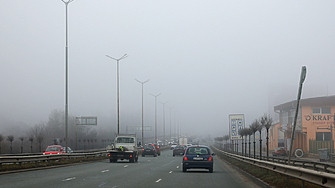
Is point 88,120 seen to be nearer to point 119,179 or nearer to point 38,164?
point 38,164

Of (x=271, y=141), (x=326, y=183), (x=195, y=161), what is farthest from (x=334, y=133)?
(x=326, y=183)

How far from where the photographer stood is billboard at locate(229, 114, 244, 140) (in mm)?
45531

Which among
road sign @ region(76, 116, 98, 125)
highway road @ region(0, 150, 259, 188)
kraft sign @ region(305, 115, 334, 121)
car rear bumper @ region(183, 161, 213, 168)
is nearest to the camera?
highway road @ region(0, 150, 259, 188)

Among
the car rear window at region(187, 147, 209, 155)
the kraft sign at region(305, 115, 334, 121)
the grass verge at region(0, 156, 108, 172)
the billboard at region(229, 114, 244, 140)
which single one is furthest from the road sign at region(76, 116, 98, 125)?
the car rear window at region(187, 147, 209, 155)

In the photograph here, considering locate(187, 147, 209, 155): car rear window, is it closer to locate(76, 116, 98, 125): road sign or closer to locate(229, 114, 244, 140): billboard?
locate(229, 114, 244, 140): billboard

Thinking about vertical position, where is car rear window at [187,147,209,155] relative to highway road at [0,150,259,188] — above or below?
above

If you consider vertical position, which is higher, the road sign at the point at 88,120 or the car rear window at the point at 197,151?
the road sign at the point at 88,120

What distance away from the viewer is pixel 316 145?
61250 mm

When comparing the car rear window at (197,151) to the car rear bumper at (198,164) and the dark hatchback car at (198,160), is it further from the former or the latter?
the car rear bumper at (198,164)

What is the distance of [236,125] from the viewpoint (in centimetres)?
4603

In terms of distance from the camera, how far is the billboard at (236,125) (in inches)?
1793

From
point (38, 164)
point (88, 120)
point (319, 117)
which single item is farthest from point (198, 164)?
point (88, 120)

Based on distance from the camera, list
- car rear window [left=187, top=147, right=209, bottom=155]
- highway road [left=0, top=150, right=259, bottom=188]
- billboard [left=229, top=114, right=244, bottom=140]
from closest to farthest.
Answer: highway road [left=0, top=150, right=259, bottom=188], car rear window [left=187, top=147, right=209, bottom=155], billboard [left=229, top=114, right=244, bottom=140]

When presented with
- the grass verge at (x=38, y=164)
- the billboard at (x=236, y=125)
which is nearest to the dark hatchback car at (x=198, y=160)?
the grass verge at (x=38, y=164)
